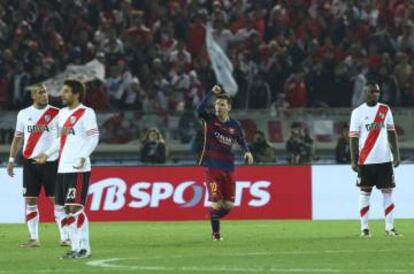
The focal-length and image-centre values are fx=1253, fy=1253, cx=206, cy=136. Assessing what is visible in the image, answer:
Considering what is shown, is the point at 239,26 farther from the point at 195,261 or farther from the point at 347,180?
the point at 195,261

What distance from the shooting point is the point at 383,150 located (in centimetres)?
1861

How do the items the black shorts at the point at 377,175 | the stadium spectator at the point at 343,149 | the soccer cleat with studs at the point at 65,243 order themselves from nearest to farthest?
the soccer cleat with studs at the point at 65,243, the black shorts at the point at 377,175, the stadium spectator at the point at 343,149

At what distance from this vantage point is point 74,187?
14.5 metres

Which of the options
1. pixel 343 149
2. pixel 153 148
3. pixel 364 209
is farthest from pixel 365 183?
pixel 153 148

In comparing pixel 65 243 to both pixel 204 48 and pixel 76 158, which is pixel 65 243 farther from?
pixel 204 48

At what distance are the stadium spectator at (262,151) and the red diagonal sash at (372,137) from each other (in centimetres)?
784

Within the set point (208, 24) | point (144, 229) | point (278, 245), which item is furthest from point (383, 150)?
point (208, 24)

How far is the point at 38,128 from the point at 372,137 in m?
4.93

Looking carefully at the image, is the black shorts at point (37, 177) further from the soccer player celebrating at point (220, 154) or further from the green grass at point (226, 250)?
the soccer player celebrating at point (220, 154)

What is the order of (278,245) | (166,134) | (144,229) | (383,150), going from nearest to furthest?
(278,245) → (383,150) → (144,229) → (166,134)

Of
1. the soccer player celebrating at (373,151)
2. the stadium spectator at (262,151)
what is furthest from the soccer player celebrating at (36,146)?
the stadium spectator at (262,151)

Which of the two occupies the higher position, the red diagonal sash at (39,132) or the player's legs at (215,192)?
the red diagonal sash at (39,132)

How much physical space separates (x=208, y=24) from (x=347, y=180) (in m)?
7.13

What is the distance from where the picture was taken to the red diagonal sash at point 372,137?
1845 centimetres
